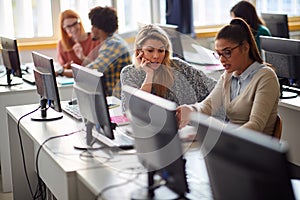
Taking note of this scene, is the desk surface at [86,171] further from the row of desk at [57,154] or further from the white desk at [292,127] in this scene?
the white desk at [292,127]

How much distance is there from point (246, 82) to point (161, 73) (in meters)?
0.62

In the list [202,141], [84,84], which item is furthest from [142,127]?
[84,84]

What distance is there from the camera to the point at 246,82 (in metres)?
2.90

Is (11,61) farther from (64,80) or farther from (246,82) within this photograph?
(246,82)

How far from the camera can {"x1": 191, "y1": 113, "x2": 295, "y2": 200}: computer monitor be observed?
1.45 m

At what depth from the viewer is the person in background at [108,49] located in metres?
4.30

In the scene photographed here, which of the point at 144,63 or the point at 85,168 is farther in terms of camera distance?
the point at 144,63

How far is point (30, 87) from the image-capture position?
4.47 meters

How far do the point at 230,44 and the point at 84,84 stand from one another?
73 centimetres

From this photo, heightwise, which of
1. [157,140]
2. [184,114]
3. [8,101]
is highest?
[157,140]

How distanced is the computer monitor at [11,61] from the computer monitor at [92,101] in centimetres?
163

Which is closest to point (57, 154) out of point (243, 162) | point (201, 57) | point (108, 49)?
point (243, 162)

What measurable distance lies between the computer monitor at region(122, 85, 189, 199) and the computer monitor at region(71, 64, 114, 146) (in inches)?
12.0

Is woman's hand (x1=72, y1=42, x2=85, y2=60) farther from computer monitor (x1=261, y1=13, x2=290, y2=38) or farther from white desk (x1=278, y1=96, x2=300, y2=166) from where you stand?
white desk (x1=278, y1=96, x2=300, y2=166)
